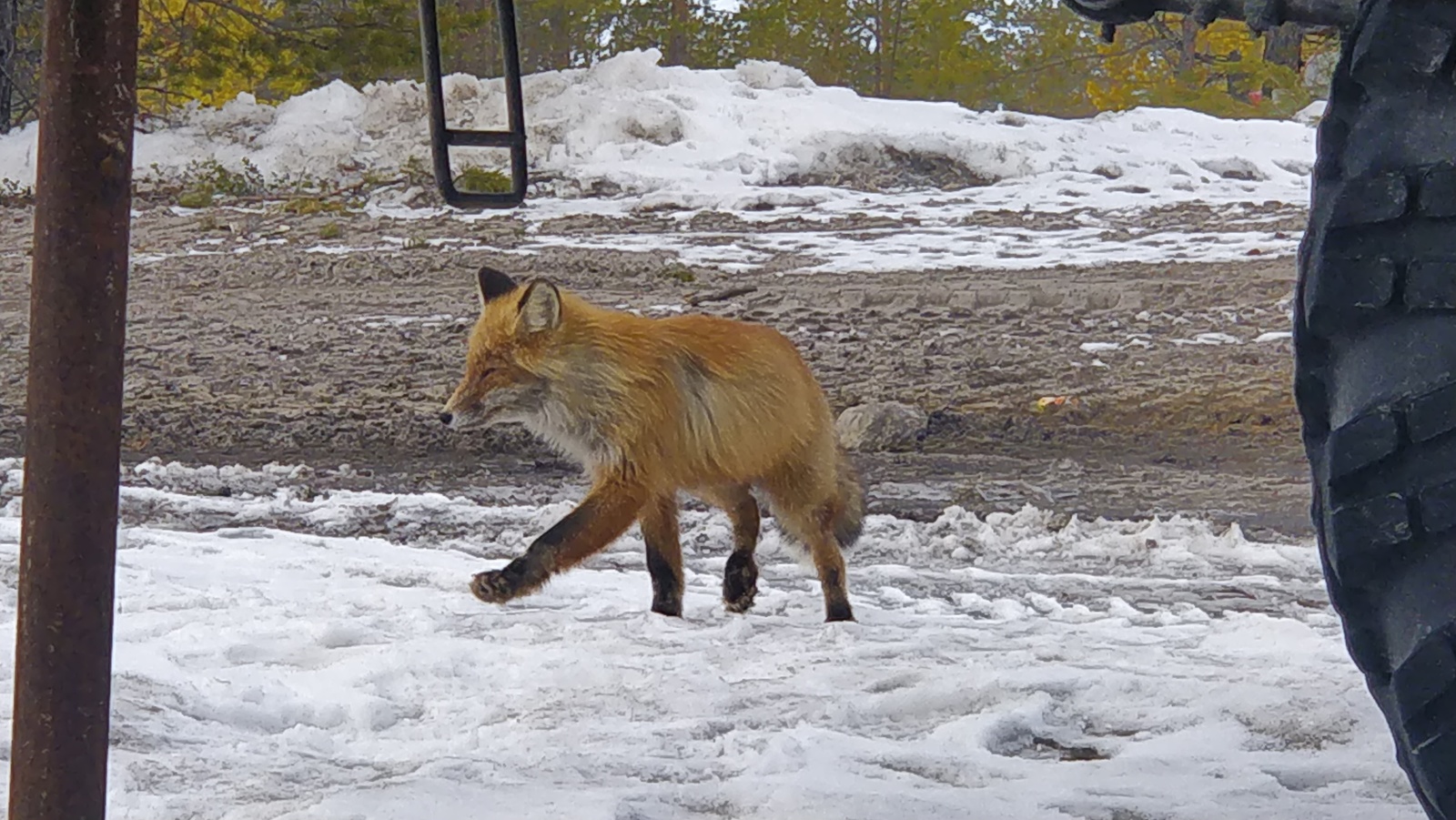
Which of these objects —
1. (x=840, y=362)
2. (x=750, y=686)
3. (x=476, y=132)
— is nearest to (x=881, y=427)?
(x=840, y=362)

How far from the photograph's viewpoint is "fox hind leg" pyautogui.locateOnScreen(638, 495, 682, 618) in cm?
476

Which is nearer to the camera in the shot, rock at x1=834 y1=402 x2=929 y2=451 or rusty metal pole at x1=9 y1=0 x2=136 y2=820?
rusty metal pole at x1=9 y1=0 x2=136 y2=820

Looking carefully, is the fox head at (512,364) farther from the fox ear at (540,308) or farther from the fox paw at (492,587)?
the fox paw at (492,587)

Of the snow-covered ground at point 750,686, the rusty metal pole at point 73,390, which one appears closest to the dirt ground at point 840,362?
the snow-covered ground at point 750,686

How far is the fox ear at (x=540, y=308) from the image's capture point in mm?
4738

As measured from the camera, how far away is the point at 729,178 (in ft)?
56.5

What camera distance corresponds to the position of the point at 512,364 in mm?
4785

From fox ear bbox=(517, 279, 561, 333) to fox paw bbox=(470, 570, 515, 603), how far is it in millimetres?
872

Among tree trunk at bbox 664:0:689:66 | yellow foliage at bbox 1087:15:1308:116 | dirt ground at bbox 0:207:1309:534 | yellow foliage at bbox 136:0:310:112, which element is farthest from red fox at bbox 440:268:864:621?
tree trunk at bbox 664:0:689:66

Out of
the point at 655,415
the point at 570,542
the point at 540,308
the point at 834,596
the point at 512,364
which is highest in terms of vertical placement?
the point at 540,308

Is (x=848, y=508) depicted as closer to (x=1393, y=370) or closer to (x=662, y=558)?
(x=662, y=558)

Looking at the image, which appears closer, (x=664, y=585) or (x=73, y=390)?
(x=73, y=390)

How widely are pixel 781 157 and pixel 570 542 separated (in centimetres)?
1401

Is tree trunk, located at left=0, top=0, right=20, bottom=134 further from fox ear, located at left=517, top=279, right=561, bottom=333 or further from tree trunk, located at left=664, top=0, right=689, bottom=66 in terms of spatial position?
fox ear, located at left=517, top=279, right=561, bottom=333
